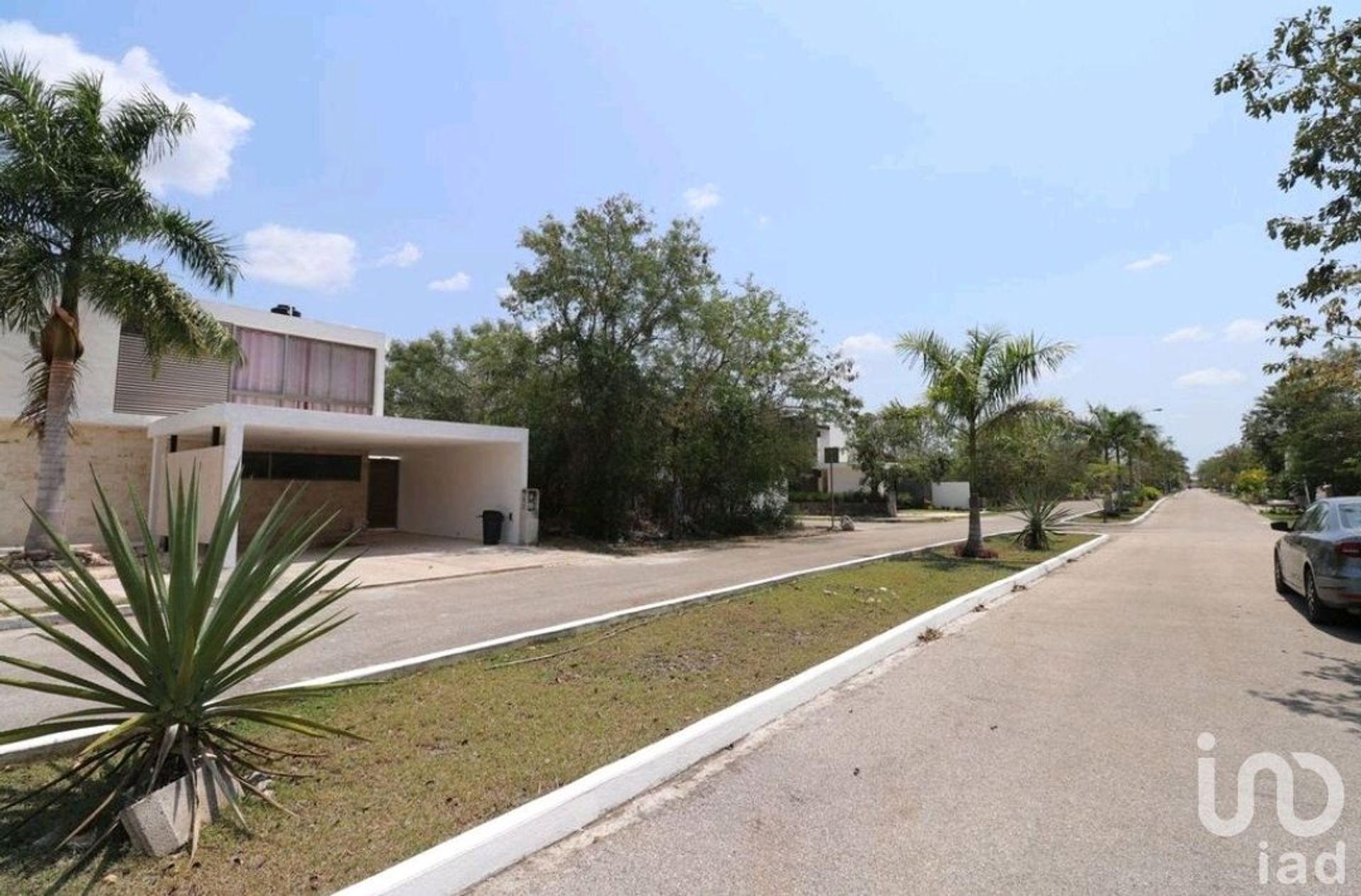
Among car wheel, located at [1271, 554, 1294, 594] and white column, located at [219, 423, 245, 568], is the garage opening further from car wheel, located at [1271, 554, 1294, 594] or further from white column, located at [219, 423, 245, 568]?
car wheel, located at [1271, 554, 1294, 594]

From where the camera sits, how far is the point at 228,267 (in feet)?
47.0

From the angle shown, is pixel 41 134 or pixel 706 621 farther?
pixel 41 134

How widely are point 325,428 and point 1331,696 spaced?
16.4 m

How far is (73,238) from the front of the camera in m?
12.9

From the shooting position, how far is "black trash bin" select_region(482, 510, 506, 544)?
63.3 feet

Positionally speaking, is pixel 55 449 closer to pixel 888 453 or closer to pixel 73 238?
pixel 73 238

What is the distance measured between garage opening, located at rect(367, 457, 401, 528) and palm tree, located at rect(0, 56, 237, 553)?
421 inches

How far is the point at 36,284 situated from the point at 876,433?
37.7 meters

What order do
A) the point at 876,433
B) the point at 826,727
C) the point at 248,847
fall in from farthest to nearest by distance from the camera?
the point at 876,433, the point at 826,727, the point at 248,847

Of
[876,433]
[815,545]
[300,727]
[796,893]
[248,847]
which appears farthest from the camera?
[876,433]

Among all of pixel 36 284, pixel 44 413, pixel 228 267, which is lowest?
pixel 44 413

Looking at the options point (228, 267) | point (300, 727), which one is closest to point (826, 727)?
point (300, 727)

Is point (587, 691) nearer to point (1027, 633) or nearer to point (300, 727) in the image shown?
point (300, 727)

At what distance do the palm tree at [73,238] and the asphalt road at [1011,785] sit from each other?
557 inches
